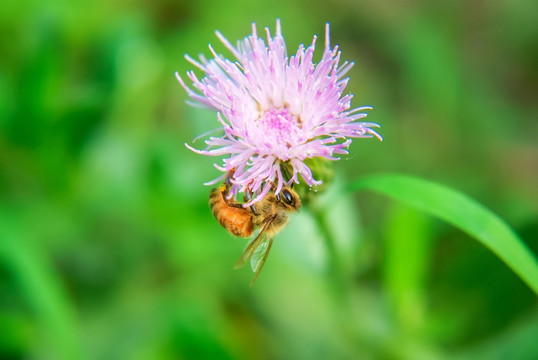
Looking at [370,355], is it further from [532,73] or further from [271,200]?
[532,73]

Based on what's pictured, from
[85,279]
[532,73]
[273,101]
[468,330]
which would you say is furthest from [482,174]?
[85,279]

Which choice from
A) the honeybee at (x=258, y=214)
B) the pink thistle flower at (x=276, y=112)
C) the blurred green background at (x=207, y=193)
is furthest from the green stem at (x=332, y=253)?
the pink thistle flower at (x=276, y=112)

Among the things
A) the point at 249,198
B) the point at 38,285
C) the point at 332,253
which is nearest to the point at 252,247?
the point at 249,198

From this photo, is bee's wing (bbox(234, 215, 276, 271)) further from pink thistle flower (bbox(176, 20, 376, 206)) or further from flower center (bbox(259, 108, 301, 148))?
flower center (bbox(259, 108, 301, 148))

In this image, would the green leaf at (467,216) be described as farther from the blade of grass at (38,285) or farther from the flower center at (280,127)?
the blade of grass at (38,285)

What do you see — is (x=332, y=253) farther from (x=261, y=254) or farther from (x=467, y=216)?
(x=467, y=216)

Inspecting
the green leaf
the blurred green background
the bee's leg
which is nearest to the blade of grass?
the blurred green background
